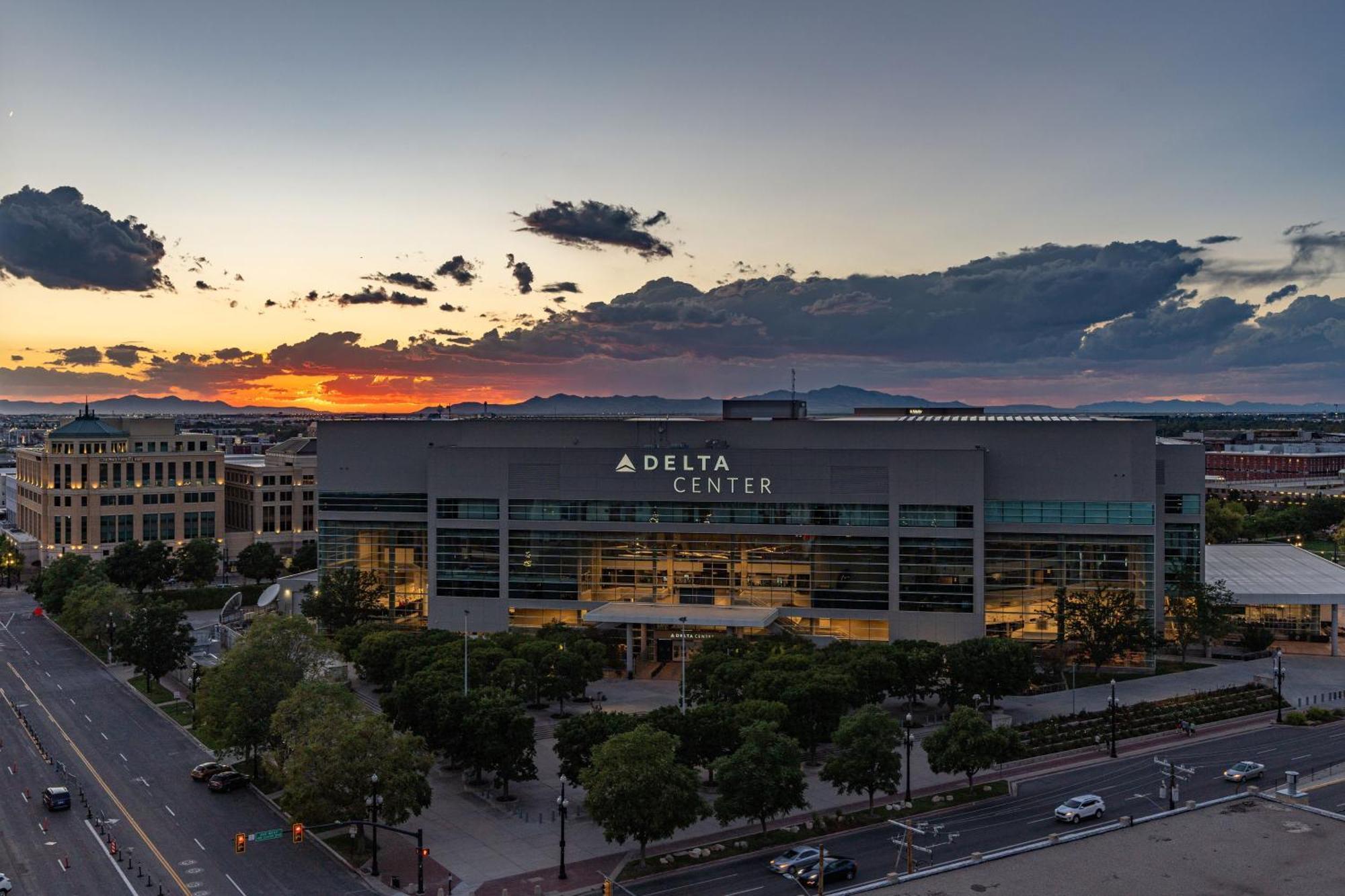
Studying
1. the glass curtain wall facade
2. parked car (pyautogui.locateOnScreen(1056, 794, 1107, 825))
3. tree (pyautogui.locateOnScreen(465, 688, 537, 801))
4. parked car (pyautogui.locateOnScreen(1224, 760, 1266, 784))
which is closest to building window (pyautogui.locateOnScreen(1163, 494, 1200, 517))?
the glass curtain wall facade

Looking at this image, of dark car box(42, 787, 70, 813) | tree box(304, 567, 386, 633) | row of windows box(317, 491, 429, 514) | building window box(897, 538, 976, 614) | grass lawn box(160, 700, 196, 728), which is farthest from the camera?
row of windows box(317, 491, 429, 514)

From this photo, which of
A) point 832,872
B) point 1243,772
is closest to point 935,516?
point 1243,772

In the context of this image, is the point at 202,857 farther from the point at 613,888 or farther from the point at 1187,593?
the point at 1187,593

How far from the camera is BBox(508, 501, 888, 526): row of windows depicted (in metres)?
99.6

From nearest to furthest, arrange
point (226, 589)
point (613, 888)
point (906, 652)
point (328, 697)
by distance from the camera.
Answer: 1. point (613, 888)
2. point (328, 697)
3. point (906, 652)
4. point (226, 589)

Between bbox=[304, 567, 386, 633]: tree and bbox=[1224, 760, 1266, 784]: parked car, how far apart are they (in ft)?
255

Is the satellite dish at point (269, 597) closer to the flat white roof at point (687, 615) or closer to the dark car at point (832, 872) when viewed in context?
the flat white roof at point (687, 615)

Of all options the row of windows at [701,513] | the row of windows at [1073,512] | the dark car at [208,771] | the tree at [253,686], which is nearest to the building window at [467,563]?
the row of windows at [701,513]

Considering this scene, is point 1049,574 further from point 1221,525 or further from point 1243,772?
point 1221,525

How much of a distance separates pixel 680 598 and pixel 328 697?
48584 mm

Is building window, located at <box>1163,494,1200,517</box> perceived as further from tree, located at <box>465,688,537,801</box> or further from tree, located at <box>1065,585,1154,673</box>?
tree, located at <box>465,688,537,801</box>

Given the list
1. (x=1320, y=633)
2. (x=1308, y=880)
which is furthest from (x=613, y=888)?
(x=1320, y=633)

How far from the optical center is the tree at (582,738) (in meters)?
57.7

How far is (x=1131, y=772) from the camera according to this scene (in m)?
65.4
